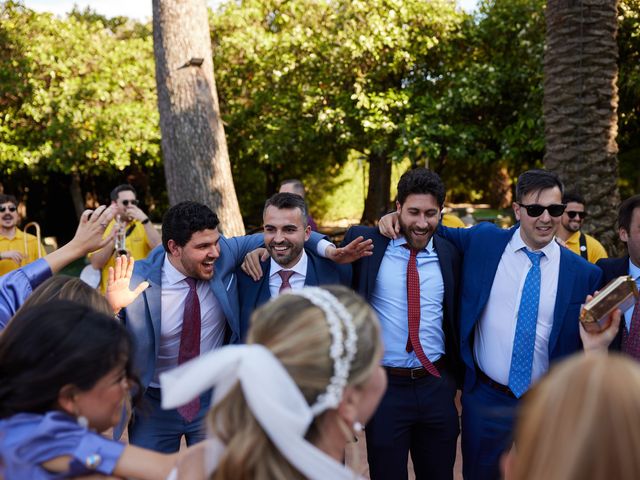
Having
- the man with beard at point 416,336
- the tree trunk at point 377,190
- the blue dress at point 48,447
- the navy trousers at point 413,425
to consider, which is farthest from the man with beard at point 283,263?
the tree trunk at point 377,190

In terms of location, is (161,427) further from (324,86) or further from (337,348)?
(324,86)

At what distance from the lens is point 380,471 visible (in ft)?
11.8

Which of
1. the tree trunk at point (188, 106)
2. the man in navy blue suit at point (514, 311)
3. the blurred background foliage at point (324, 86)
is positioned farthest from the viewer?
the blurred background foliage at point (324, 86)

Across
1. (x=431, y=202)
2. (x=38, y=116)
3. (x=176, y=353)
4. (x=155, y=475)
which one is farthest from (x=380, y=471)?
(x=38, y=116)

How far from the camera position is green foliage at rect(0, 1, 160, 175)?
1468cm

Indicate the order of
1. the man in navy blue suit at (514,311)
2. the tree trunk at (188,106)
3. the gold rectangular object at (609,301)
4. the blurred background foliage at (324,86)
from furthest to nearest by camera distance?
the blurred background foliage at (324,86)
the tree trunk at (188,106)
the man in navy blue suit at (514,311)
the gold rectangular object at (609,301)

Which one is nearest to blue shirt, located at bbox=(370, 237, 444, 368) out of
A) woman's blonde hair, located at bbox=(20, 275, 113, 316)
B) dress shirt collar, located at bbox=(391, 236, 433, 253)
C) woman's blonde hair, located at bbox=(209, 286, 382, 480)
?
dress shirt collar, located at bbox=(391, 236, 433, 253)

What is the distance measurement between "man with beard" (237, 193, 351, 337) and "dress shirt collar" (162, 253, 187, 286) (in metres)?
0.37

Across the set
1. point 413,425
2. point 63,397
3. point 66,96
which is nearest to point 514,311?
point 413,425

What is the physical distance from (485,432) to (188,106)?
492 cm

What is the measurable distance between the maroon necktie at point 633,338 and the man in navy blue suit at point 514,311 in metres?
0.24

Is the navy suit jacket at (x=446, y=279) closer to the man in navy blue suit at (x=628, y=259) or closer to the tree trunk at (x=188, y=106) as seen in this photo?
the man in navy blue suit at (x=628, y=259)

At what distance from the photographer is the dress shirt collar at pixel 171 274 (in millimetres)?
3641

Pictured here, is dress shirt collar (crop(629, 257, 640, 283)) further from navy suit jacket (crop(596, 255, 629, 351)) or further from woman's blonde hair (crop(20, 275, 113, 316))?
woman's blonde hair (crop(20, 275, 113, 316))
